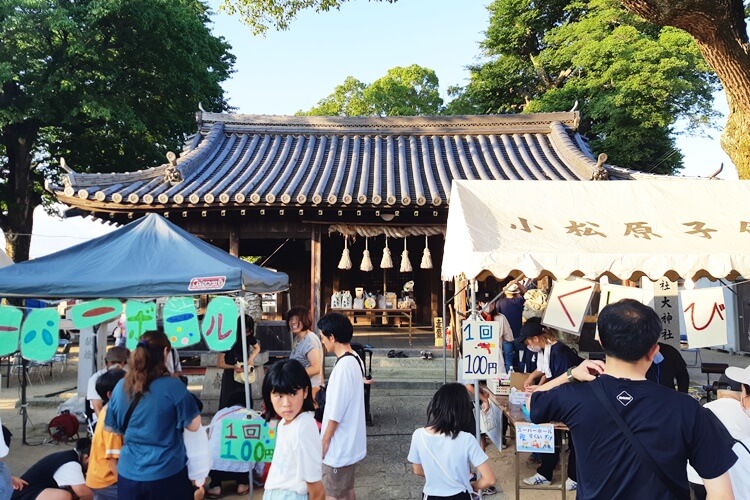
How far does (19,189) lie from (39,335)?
16573 millimetres

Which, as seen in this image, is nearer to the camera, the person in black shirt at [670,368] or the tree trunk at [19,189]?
the person in black shirt at [670,368]

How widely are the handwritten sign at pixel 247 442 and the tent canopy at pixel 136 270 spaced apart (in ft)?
4.40

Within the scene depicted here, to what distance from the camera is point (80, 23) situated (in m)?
17.0

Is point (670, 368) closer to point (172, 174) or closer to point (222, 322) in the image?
point (222, 322)

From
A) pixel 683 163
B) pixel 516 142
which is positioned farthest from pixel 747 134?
pixel 683 163

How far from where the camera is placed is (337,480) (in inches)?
142

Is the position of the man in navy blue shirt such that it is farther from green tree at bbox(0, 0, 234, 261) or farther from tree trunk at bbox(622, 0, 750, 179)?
green tree at bbox(0, 0, 234, 261)

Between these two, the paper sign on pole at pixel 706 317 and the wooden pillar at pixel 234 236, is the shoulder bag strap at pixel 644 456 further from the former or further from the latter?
the wooden pillar at pixel 234 236

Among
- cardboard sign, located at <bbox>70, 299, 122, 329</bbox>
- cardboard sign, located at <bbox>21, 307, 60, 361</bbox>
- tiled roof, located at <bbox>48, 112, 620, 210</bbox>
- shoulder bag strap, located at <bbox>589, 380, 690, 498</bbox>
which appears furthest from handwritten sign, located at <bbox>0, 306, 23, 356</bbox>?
shoulder bag strap, located at <bbox>589, 380, 690, 498</bbox>

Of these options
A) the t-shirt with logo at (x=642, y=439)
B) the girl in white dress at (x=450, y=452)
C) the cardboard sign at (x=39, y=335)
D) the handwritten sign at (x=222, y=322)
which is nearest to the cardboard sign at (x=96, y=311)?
the cardboard sign at (x=39, y=335)

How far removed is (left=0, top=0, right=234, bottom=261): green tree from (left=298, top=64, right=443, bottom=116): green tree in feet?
41.0

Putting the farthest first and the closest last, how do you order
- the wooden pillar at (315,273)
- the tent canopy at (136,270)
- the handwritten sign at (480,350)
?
the wooden pillar at (315,273) < the tent canopy at (136,270) < the handwritten sign at (480,350)

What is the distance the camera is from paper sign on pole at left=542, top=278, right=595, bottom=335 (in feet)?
17.1

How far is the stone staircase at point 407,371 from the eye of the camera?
395 inches
